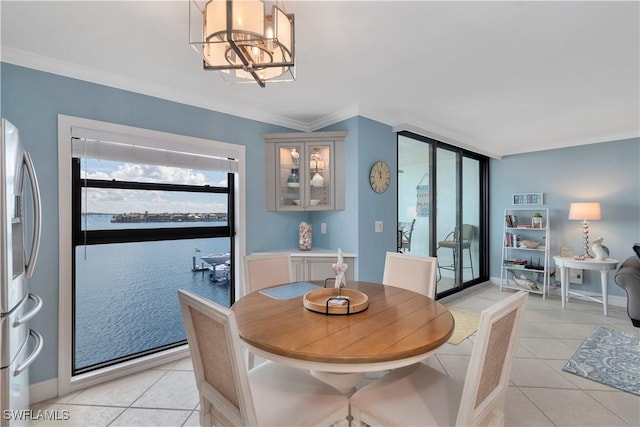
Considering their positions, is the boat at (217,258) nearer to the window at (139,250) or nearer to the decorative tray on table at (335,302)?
the window at (139,250)

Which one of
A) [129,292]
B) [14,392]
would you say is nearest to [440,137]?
[129,292]

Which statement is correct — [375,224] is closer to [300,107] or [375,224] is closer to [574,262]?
[300,107]

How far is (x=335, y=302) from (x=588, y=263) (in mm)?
3953

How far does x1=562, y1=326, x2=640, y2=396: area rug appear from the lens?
2218 mm

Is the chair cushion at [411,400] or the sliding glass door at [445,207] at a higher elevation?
the sliding glass door at [445,207]

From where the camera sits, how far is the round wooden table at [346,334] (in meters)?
1.10

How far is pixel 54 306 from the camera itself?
205 cm

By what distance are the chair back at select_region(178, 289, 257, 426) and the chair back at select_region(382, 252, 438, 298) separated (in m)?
1.46

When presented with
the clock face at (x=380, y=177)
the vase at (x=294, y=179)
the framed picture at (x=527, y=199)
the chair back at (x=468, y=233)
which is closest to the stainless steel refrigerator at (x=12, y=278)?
the vase at (x=294, y=179)

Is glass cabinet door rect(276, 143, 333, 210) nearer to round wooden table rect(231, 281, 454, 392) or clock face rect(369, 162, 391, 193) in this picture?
clock face rect(369, 162, 391, 193)

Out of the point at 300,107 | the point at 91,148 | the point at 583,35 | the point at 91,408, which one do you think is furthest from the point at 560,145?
the point at 91,408

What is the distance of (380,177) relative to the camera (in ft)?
10.4

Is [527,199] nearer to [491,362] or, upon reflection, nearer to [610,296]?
[610,296]

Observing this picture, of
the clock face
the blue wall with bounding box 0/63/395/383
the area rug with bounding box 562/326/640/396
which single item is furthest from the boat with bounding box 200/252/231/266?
the area rug with bounding box 562/326/640/396
